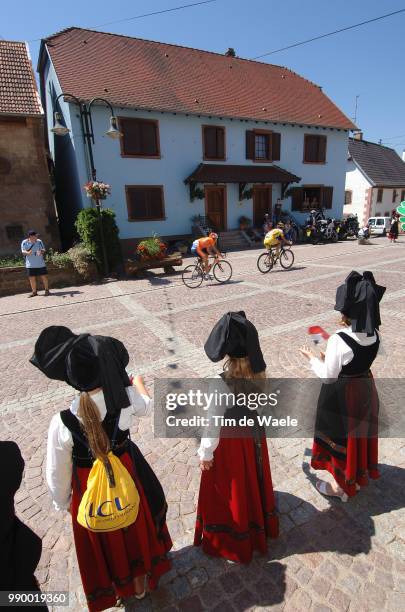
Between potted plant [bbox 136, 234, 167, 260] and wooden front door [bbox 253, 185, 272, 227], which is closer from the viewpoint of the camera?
potted plant [bbox 136, 234, 167, 260]

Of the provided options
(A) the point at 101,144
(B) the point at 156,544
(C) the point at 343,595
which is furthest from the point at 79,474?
(A) the point at 101,144

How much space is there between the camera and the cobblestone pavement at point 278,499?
2229 mm

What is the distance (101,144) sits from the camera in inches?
629

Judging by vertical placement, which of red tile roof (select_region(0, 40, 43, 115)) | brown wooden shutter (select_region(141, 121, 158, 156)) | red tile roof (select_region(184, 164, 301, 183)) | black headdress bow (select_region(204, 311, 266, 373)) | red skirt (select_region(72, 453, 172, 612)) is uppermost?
red tile roof (select_region(0, 40, 43, 115))

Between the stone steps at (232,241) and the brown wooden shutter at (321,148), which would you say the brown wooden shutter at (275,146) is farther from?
the stone steps at (232,241)

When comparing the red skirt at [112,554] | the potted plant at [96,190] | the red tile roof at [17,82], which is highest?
the red tile roof at [17,82]

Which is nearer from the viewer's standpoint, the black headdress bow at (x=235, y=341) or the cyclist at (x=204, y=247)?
the black headdress bow at (x=235, y=341)

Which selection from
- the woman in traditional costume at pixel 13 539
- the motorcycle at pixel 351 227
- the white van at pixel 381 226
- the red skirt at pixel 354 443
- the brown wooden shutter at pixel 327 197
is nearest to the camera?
the woman in traditional costume at pixel 13 539

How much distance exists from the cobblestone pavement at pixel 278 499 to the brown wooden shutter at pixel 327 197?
58.9 feet

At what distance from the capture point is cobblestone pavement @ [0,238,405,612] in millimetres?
2229

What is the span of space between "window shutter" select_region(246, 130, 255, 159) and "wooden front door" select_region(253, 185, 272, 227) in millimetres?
1939

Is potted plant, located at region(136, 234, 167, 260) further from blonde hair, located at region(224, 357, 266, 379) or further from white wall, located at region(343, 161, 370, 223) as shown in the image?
white wall, located at region(343, 161, 370, 223)

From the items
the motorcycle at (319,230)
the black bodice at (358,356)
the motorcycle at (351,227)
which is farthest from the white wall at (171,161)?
the black bodice at (358,356)

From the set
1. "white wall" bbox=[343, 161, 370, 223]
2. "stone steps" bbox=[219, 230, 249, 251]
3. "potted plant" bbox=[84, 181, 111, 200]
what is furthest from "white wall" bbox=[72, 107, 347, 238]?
"white wall" bbox=[343, 161, 370, 223]
